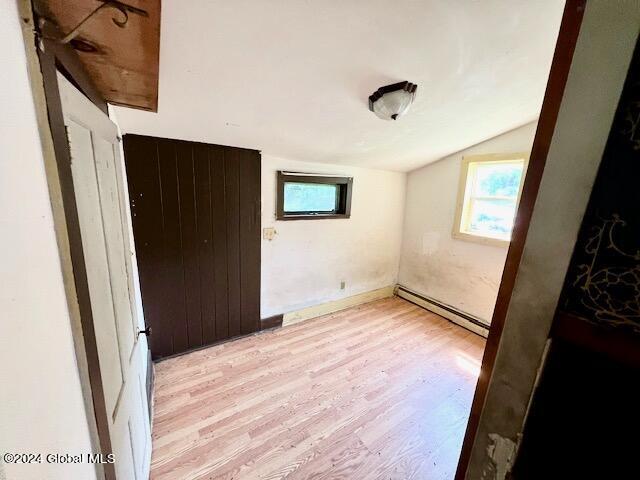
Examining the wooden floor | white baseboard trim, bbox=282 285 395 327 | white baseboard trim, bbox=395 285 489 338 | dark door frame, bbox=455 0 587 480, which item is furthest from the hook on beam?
white baseboard trim, bbox=395 285 489 338

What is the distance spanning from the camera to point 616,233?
421 millimetres

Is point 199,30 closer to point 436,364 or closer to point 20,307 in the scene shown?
point 20,307

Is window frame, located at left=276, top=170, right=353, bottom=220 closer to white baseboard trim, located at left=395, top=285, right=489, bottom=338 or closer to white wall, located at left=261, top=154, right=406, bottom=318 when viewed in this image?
white wall, located at left=261, top=154, right=406, bottom=318

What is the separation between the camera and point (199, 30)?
2.97 ft

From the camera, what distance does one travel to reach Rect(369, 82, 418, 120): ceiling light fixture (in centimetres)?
132

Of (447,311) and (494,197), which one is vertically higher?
(494,197)

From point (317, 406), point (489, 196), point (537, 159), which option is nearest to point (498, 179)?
point (489, 196)

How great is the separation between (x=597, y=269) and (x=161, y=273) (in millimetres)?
2451

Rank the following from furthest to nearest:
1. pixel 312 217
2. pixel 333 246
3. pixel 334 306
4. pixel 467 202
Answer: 1. pixel 334 306
2. pixel 333 246
3. pixel 467 202
4. pixel 312 217

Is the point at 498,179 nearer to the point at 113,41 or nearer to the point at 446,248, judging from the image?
the point at 446,248

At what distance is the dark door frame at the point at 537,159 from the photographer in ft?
1.46

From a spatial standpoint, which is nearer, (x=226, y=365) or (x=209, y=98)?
(x=209, y=98)

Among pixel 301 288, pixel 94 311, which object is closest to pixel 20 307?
pixel 94 311

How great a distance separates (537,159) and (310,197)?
245cm
